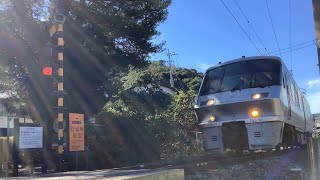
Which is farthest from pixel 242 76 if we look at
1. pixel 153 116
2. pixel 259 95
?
pixel 153 116

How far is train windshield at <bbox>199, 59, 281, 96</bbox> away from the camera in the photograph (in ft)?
40.2

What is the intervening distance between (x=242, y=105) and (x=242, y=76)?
3.84 ft

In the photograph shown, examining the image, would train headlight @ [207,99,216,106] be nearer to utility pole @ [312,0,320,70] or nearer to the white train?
the white train

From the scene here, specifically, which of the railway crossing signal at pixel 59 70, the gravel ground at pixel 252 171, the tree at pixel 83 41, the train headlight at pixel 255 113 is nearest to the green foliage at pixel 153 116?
the tree at pixel 83 41

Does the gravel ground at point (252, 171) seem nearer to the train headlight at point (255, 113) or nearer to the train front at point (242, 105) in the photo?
the train front at point (242, 105)

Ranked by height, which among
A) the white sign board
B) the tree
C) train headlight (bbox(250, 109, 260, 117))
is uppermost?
the tree

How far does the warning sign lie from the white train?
3716 millimetres

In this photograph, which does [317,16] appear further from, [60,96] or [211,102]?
[60,96]

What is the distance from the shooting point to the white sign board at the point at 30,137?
36.1ft

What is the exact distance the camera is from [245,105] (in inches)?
467

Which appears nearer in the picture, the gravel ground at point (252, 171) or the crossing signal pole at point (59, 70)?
the gravel ground at point (252, 171)

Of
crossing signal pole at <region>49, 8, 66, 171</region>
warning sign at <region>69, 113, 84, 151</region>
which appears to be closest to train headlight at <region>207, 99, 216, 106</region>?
warning sign at <region>69, 113, 84, 151</region>

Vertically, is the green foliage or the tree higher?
the tree

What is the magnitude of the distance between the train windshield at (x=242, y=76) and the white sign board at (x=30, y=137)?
207 inches
